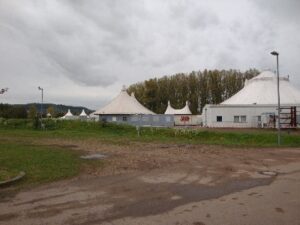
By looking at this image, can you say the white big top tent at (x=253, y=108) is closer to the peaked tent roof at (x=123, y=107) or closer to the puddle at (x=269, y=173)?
the peaked tent roof at (x=123, y=107)

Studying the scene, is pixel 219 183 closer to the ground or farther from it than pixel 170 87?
closer to the ground

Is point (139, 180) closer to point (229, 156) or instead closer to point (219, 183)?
point (219, 183)

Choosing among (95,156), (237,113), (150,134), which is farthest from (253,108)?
(95,156)

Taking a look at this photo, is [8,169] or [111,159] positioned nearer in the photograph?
[8,169]

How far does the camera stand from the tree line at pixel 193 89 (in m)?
81.2

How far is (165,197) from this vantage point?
895cm

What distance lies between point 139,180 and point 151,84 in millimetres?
77128

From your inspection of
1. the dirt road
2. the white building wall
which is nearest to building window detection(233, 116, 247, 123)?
the white building wall

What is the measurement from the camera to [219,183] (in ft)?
35.8

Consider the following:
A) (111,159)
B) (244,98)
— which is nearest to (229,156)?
(111,159)

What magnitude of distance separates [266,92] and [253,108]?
633cm

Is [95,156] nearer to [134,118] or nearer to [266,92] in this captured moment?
[134,118]

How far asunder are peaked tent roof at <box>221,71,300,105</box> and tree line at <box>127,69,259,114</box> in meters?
24.8

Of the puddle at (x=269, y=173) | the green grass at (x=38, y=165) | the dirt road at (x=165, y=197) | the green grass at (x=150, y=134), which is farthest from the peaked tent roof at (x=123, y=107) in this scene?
the puddle at (x=269, y=173)
